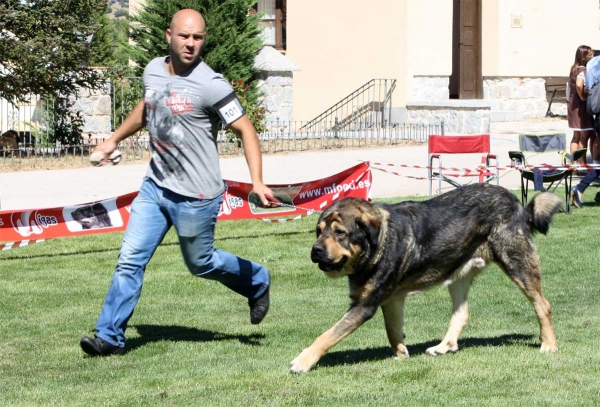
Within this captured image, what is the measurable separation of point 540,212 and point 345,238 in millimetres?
1419

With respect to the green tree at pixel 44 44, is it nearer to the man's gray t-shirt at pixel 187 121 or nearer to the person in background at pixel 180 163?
the person in background at pixel 180 163

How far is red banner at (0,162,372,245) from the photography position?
35.8 ft

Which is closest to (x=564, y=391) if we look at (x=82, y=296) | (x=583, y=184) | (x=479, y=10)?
(x=82, y=296)

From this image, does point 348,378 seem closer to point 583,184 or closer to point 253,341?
point 253,341

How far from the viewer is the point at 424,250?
618 cm

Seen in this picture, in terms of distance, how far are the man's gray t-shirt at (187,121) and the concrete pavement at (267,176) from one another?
7755 mm

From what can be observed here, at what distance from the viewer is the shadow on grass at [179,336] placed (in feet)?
22.9

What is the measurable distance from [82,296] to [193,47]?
3.42 meters

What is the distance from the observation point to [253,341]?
7.01m

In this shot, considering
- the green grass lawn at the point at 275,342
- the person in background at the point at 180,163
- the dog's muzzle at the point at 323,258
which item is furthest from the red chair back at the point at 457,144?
Answer: the dog's muzzle at the point at 323,258

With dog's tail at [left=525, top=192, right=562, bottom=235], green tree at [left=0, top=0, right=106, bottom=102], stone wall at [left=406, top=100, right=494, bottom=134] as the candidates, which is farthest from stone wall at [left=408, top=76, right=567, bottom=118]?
dog's tail at [left=525, top=192, right=562, bottom=235]

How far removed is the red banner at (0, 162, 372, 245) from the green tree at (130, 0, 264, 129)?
9449 millimetres

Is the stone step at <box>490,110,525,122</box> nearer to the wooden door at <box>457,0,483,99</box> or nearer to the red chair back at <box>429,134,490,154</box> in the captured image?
the wooden door at <box>457,0,483,99</box>

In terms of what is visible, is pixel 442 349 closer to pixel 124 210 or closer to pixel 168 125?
pixel 168 125
